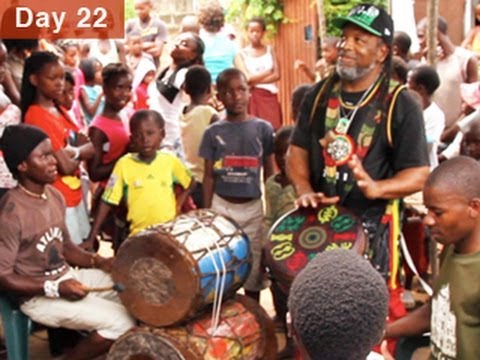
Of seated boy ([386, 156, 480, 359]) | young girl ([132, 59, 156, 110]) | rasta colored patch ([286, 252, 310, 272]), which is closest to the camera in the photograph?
seated boy ([386, 156, 480, 359])

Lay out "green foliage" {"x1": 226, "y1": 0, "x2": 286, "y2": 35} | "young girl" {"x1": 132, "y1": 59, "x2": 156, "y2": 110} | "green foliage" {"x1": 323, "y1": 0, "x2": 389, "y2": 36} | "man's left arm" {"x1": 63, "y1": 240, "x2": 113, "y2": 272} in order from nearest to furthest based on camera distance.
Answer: "man's left arm" {"x1": 63, "y1": 240, "x2": 113, "y2": 272} < "young girl" {"x1": 132, "y1": 59, "x2": 156, "y2": 110} < "green foliage" {"x1": 323, "y1": 0, "x2": 389, "y2": 36} < "green foliage" {"x1": 226, "y1": 0, "x2": 286, "y2": 35}

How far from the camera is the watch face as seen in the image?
13.1 feet

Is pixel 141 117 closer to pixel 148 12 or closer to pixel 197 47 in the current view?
pixel 197 47

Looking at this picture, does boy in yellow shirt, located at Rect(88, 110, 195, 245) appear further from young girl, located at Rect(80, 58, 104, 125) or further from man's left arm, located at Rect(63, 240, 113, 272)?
young girl, located at Rect(80, 58, 104, 125)

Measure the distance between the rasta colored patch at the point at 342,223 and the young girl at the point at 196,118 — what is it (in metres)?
2.08

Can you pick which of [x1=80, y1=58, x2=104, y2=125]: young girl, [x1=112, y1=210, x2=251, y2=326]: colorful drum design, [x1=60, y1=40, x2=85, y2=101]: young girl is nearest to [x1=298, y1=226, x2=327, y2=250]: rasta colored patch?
[x1=112, y1=210, x2=251, y2=326]: colorful drum design

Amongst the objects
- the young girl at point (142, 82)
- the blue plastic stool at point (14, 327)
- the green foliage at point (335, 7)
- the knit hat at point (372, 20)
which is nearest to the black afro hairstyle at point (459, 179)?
the knit hat at point (372, 20)

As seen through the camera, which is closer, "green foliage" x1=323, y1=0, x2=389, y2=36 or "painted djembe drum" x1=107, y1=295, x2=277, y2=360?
"painted djembe drum" x1=107, y1=295, x2=277, y2=360

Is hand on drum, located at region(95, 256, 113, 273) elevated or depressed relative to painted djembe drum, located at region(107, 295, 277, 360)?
elevated

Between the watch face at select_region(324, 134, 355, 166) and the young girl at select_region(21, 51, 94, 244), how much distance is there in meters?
1.85

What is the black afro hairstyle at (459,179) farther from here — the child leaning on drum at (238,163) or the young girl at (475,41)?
the young girl at (475,41)

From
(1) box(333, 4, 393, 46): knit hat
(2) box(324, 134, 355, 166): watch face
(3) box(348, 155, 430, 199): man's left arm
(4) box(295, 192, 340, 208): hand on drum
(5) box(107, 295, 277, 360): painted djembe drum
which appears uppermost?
(1) box(333, 4, 393, 46): knit hat

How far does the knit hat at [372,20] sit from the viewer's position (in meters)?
3.96

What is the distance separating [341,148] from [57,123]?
6.58ft
